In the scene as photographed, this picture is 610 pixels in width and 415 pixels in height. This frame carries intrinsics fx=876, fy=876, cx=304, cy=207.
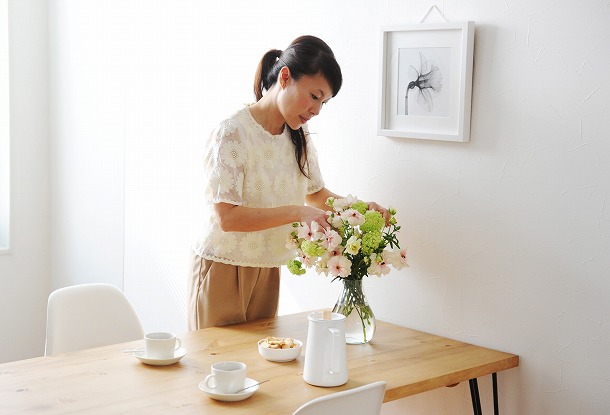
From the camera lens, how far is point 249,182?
7.66 ft

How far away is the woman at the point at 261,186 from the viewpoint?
224 centimetres

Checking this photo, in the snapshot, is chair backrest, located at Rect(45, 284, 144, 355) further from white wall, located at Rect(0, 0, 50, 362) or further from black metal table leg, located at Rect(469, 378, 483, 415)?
white wall, located at Rect(0, 0, 50, 362)

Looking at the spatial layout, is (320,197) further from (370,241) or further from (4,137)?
(4,137)

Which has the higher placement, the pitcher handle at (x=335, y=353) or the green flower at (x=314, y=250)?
the green flower at (x=314, y=250)

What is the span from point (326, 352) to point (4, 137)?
2573 millimetres

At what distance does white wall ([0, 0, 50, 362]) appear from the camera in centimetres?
392

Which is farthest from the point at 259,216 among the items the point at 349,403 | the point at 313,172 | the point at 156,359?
the point at 349,403

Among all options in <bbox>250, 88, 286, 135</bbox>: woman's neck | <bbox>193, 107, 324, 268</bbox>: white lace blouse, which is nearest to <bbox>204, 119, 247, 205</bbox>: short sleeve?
<bbox>193, 107, 324, 268</bbox>: white lace blouse

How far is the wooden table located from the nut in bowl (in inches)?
0.8

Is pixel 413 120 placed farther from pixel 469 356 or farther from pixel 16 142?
pixel 16 142

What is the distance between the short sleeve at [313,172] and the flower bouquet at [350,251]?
0.28m

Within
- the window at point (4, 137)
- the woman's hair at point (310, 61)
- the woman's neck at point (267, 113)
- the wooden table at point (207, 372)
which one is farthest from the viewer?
the window at point (4, 137)

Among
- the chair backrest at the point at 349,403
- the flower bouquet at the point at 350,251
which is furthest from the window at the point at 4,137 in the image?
the chair backrest at the point at 349,403

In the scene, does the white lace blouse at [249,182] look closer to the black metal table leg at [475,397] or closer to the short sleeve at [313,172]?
the short sleeve at [313,172]
